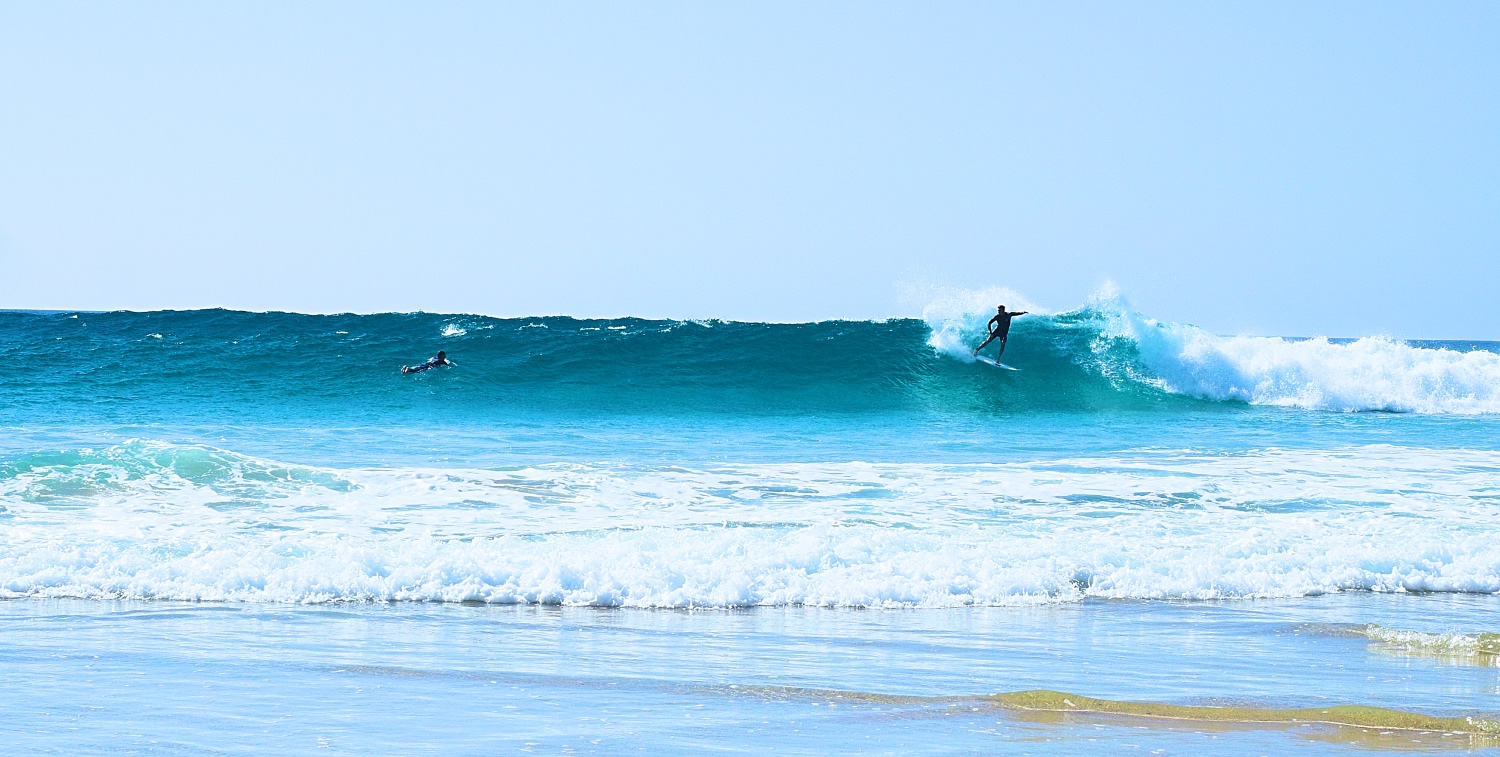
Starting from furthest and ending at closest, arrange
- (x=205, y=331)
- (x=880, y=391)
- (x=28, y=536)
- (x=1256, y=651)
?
(x=205, y=331) → (x=880, y=391) → (x=28, y=536) → (x=1256, y=651)

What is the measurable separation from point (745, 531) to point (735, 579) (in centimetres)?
127

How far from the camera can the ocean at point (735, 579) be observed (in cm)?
382

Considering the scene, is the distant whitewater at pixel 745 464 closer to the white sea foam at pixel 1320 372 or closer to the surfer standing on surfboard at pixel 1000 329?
the white sea foam at pixel 1320 372

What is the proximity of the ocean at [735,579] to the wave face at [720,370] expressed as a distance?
25.1 inches

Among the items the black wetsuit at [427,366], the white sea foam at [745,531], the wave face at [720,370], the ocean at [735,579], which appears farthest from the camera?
the black wetsuit at [427,366]

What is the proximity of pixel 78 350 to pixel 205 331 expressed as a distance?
2.70 m

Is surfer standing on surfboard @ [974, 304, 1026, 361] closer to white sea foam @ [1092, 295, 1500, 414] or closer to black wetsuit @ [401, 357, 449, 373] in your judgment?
white sea foam @ [1092, 295, 1500, 414]

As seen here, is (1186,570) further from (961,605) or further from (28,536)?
(28,536)

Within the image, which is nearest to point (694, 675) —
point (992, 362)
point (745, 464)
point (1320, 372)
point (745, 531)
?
point (745, 531)

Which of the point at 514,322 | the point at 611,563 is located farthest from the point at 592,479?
the point at 514,322

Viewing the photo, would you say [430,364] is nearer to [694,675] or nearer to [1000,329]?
[1000,329]

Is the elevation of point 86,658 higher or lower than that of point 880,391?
lower

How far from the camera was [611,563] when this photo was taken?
653 centimetres

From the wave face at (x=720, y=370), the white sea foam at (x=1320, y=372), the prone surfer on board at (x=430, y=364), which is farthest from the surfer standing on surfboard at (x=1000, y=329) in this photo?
the prone surfer on board at (x=430, y=364)
